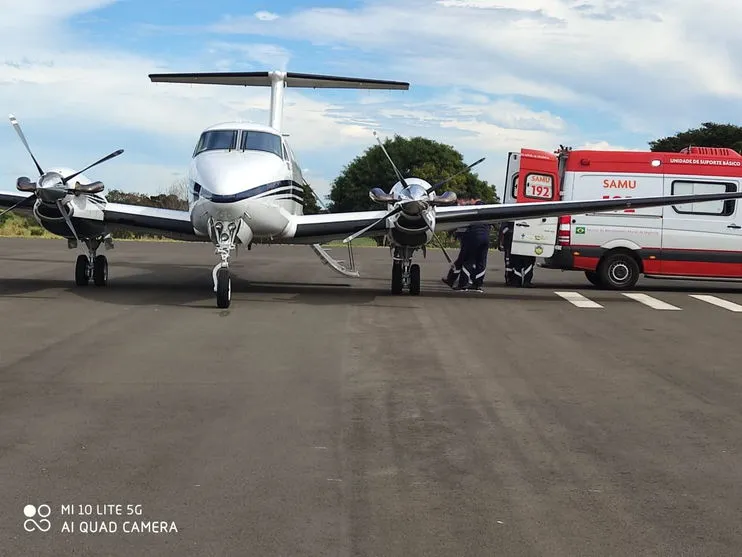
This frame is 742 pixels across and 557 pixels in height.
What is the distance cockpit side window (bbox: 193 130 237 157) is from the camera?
1588 centimetres

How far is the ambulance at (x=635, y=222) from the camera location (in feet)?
65.8

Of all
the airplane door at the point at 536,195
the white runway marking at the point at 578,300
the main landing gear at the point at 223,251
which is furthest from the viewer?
the airplane door at the point at 536,195

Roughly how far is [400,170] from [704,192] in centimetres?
5249

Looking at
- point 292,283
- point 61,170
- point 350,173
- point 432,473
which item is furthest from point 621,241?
point 350,173

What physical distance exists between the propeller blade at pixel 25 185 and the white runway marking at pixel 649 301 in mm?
10952

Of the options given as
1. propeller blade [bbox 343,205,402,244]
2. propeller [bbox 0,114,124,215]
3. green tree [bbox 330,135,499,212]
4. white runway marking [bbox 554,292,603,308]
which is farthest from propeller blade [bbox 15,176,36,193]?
green tree [bbox 330,135,499,212]

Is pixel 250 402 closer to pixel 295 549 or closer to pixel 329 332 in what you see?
pixel 295 549

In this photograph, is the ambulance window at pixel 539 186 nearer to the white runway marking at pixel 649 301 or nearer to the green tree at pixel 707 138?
the white runway marking at pixel 649 301

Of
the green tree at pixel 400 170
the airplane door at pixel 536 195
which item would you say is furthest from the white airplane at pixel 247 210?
the green tree at pixel 400 170

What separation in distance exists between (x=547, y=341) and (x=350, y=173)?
58.9m

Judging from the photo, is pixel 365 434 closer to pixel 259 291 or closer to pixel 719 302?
pixel 259 291

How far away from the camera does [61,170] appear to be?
1611cm

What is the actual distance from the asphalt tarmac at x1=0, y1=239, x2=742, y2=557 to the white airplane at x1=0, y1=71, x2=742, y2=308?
1.78m

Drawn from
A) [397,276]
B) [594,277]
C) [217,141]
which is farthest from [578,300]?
[217,141]
